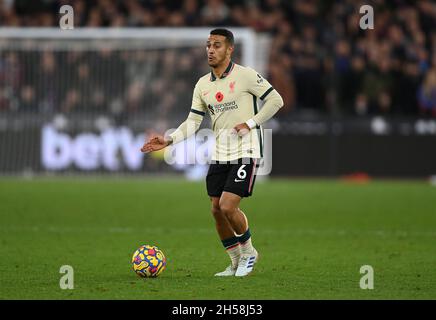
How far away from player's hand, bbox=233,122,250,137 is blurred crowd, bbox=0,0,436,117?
13671 millimetres

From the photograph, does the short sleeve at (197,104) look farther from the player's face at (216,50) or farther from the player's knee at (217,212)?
the player's knee at (217,212)

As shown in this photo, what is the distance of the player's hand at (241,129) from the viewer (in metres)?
9.25

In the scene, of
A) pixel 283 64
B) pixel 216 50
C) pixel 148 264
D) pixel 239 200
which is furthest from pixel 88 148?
pixel 148 264

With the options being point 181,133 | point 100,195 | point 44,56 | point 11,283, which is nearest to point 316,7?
point 44,56

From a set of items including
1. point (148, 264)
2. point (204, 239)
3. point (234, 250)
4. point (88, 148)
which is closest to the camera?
point (148, 264)

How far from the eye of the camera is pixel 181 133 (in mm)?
9859

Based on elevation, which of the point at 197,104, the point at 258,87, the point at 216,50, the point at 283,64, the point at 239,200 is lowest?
the point at 239,200

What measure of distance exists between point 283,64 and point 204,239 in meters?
11.3

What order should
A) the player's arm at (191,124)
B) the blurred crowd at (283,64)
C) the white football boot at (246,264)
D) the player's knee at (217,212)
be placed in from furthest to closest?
the blurred crowd at (283,64), the player's arm at (191,124), the player's knee at (217,212), the white football boot at (246,264)

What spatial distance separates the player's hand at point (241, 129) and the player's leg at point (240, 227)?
23.0 inches

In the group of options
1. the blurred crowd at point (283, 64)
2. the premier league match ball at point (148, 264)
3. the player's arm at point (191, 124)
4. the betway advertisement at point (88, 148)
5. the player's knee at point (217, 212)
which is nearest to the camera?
the premier league match ball at point (148, 264)

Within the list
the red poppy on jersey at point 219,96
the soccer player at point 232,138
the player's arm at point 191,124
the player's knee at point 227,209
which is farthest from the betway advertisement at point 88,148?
the player's knee at point 227,209

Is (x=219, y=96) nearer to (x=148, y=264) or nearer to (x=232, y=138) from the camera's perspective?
(x=232, y=138)

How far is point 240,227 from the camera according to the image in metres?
9.56
